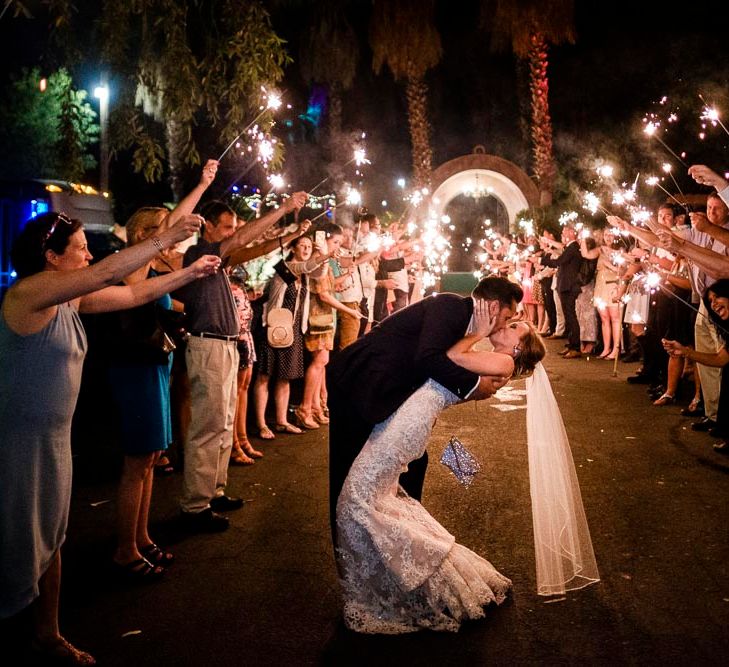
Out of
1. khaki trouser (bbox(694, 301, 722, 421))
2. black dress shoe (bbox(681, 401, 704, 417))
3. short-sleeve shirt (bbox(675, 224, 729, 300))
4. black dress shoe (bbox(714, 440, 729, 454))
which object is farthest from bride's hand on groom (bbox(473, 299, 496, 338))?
black dress shoe (bbox(681, 401, 704, 417))

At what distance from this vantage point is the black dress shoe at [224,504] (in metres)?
5.88

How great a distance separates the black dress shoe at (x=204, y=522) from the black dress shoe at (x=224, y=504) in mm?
427

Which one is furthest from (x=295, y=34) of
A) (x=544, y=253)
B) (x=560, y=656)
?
(x=560, y=656)

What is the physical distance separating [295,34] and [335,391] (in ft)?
71.3

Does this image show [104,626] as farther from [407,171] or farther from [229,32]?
[407,171]

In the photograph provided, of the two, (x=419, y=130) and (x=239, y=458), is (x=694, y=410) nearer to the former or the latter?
(x=239, y=458)

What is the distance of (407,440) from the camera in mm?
4012

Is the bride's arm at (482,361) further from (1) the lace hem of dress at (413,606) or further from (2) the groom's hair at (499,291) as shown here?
(1) the lace hem of dress at (413,606)

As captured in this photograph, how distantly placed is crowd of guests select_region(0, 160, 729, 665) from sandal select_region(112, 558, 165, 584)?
0.01 meters

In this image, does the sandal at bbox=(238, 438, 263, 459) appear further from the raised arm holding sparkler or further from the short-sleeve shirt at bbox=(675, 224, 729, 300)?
the short-sleeve shirt at bbox=(675, 224, 729, 300)

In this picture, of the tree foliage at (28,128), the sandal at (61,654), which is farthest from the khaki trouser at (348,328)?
the tree foliage at (28,128)

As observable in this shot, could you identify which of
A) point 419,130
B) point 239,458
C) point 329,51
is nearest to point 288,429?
point 239,458

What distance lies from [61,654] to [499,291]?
294 centimetres

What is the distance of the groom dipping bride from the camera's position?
3.92 m
